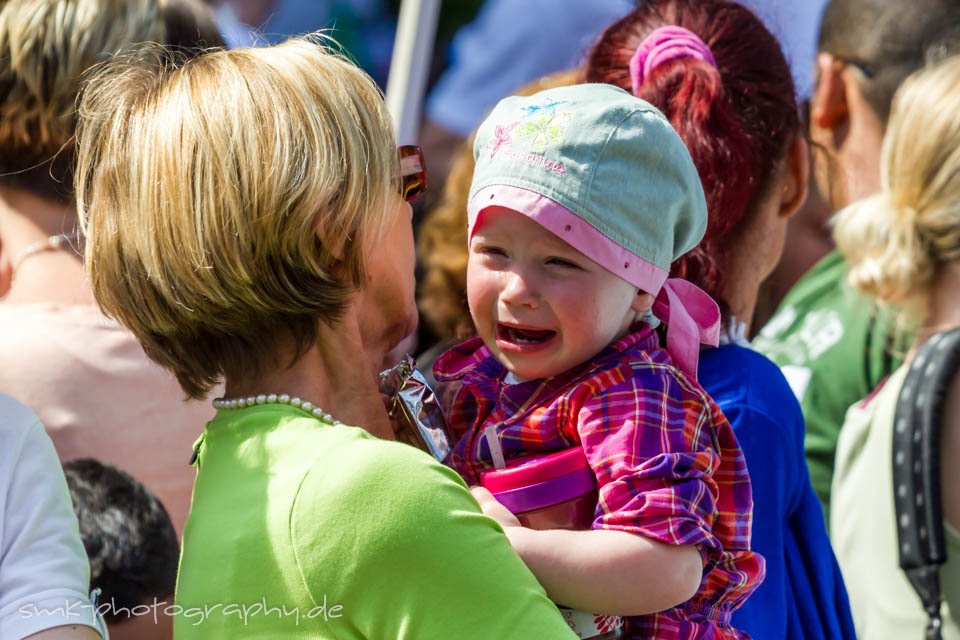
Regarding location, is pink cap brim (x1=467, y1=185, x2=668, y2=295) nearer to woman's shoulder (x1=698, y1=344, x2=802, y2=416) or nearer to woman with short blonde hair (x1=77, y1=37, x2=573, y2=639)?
woman with short blonde hair (x1=77, y1=37, x2=573, y2=639)

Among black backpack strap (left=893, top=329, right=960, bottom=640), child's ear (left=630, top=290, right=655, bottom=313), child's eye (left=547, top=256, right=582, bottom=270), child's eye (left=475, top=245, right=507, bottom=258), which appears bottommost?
black backpack strap (left=893, top=329, right=960, bottom=640)

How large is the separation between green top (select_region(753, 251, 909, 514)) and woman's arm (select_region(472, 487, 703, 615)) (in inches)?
87.2

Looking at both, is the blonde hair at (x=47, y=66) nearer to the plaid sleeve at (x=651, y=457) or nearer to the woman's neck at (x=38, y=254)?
the woman's neck at (x=38, y=254)

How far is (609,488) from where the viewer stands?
1.67m

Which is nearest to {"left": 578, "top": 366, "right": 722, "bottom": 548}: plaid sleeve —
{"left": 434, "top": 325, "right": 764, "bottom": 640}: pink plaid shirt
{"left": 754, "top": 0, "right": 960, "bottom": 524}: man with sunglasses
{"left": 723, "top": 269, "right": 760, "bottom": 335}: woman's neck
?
{"left": 434, "top": 325, "right": 764, "bottom": 640}: pink plaid shirt

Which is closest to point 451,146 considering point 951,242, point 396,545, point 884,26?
point 884,26

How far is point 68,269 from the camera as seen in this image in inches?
100

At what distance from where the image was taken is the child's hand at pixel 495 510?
66.4 inches

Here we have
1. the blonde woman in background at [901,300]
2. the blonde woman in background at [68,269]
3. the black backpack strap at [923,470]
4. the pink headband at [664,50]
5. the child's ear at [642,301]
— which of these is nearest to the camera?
the child's ear at [642,301]

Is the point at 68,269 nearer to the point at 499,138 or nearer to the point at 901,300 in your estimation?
the point at 499,138

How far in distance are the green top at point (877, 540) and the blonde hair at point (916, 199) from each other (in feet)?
1.30

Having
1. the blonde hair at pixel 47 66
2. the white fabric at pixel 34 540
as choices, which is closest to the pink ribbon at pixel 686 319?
the white fabric at pixel 34 540

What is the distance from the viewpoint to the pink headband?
235cm

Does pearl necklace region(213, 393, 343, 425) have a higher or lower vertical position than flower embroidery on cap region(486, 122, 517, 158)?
lower
